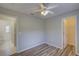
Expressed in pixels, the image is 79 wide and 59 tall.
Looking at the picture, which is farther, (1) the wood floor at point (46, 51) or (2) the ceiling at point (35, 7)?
(1) the wood floor at point (46, 51)

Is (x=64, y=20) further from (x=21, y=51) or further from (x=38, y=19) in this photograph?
(x=21, y=51)

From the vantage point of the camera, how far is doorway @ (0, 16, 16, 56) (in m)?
1.02

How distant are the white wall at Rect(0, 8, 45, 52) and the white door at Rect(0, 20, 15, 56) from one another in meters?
0.10

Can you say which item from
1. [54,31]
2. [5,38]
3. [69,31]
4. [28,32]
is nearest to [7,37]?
[5,38]

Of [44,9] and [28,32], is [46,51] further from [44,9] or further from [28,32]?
[44,9]

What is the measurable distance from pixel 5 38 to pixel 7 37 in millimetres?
29

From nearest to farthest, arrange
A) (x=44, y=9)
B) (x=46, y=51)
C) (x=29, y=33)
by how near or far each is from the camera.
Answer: (x=44, y=9) < (x=46, y=51) < (x=29, y=33)

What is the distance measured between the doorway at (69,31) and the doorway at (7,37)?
775 millimetres

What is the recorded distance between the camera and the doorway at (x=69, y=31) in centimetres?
113

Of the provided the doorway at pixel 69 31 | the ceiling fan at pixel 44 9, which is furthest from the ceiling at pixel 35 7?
the doorway at pixel 69 31

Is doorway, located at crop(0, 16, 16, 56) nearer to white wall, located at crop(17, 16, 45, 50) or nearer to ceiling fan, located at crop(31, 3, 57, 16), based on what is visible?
white wall, located at crop(17, 16, 45, 50)

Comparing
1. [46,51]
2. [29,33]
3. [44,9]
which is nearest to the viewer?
[44,9]

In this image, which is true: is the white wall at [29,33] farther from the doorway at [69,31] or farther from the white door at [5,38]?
the doorway at [69,31]

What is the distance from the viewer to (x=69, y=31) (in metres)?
1.19
